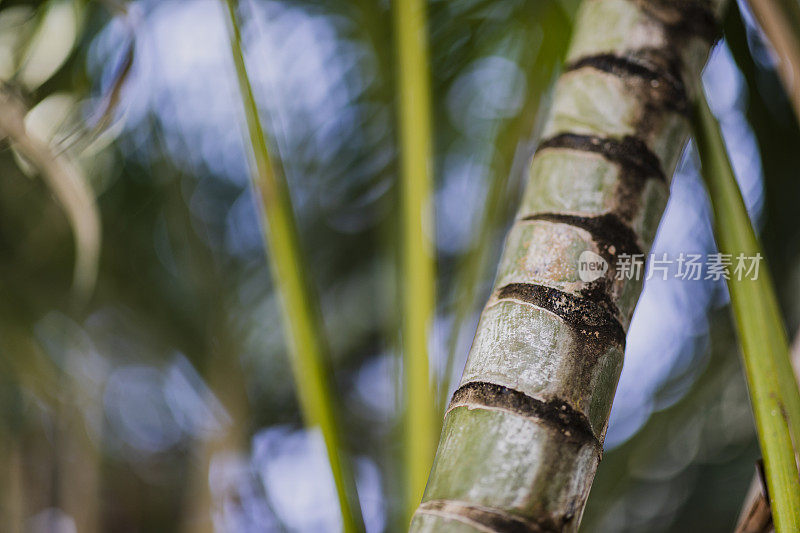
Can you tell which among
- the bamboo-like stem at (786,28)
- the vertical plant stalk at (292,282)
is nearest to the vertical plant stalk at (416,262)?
the vertical plant stalk at (292,282)

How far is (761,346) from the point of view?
23 cm

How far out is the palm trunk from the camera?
0.19 meters

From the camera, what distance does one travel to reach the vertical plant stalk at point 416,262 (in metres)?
0.30

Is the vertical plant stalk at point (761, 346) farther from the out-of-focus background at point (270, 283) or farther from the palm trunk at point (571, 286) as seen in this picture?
the out-of-focus background at point (270, 283)

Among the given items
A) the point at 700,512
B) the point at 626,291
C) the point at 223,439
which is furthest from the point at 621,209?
the point at 700,512

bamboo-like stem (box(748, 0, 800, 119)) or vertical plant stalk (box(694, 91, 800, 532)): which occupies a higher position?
bamboo-like stem (box(748, 0, 800, 119))

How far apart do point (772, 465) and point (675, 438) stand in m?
1.02

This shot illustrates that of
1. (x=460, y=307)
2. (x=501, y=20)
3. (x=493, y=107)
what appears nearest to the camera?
(x=460, y=307)

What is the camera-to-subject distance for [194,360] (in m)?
1.02

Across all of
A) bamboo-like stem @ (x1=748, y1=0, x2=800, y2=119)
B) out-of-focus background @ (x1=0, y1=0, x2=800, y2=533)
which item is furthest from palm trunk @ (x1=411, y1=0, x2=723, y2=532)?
out-of-focus background @ (x1=0, y1=0, x2=800, y2=533)

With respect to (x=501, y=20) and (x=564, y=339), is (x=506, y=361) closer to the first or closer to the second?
(x=564, y=339)

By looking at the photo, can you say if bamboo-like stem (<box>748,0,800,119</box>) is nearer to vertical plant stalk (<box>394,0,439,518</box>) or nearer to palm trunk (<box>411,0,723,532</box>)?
palm trunk (<box>411,0,723,532</box>)

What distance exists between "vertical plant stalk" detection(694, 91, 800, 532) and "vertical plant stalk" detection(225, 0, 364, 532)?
17 cm

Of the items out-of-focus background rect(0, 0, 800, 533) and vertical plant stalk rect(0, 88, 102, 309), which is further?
out-of-focus background rect(0, 0, 800, 533)
